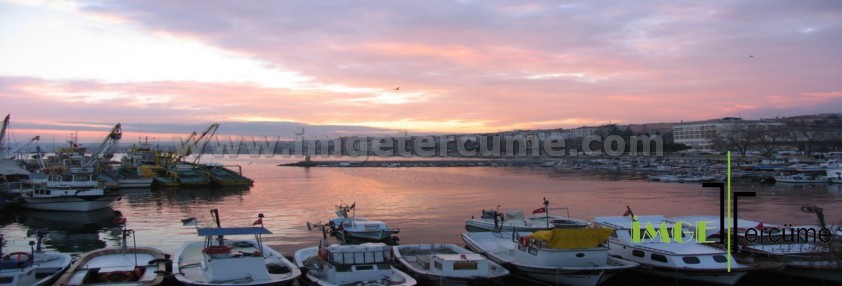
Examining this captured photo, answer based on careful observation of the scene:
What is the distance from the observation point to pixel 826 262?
1385 centimetres

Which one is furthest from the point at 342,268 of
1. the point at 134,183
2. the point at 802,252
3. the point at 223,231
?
the point at 134,183

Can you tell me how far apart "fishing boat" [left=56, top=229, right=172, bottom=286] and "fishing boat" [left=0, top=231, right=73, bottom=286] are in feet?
1.03

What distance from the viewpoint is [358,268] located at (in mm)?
12547

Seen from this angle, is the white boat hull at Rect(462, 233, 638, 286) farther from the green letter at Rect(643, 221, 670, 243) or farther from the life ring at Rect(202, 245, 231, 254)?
the life ring at Rect(202, 245, 231, 254)

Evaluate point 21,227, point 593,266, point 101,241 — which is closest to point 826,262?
point 593,266

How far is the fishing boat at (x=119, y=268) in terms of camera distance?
1253cm

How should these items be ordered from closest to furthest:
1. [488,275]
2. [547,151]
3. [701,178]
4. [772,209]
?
[488,275] < [772,209] < [701,178] < [547,151]

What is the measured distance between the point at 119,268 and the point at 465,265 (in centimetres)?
792

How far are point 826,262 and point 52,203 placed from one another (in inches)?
1355

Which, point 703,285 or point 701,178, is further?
point 701,178

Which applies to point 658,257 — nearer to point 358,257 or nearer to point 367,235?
point 358,257

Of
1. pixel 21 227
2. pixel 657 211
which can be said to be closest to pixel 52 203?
pixel 21 227

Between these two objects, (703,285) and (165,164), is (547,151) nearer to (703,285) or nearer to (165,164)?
(165,164)

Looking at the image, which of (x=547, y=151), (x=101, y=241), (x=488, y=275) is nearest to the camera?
(x=488, y=275)
